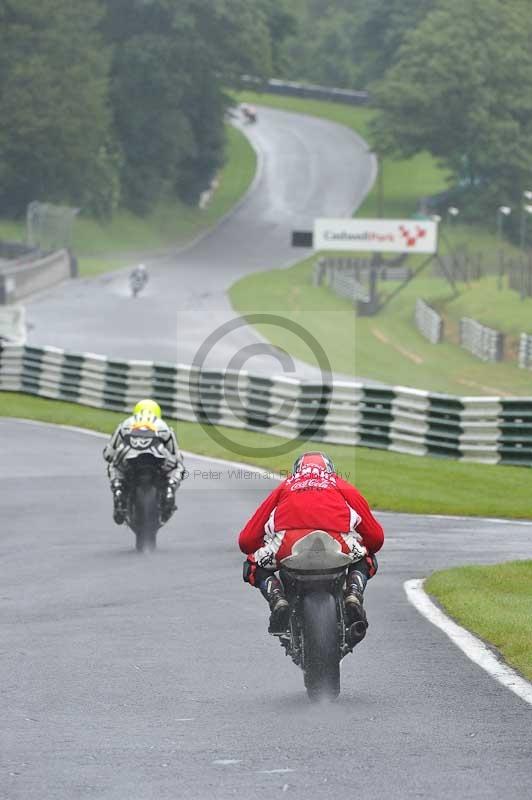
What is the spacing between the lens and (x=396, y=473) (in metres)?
25.0

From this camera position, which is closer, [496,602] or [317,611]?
[317,611]

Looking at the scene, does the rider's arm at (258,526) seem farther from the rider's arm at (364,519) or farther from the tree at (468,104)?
the tree at (468,104)

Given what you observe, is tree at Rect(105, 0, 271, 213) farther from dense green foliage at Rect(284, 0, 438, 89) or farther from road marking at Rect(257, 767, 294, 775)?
road marking at Rect(257, 767, 294, 775)

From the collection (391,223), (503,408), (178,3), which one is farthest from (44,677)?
(178,3)

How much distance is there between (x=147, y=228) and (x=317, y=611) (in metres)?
97.3

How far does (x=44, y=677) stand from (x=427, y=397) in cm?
1781

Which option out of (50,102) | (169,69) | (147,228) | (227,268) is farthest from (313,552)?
(169,69)

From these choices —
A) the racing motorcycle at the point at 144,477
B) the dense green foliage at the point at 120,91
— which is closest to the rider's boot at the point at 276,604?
the racing motorcycle at the point at 144,477

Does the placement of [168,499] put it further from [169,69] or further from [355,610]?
[169,69]

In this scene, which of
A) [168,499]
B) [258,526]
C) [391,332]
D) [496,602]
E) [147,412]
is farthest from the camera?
[391,332]

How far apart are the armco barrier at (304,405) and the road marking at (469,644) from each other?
12.4 m

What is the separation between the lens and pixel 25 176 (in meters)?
96.5

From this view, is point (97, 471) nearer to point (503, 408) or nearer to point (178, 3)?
point (503, 408)

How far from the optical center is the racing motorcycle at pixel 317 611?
30.7ft
